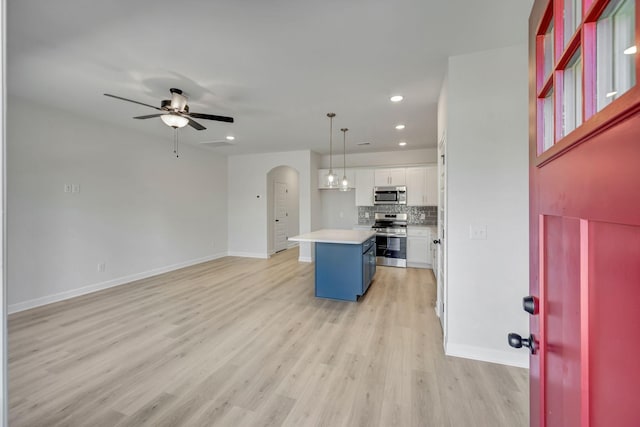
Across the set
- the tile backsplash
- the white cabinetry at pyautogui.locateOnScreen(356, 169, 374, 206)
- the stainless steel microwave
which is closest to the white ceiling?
the stainless steel microwave

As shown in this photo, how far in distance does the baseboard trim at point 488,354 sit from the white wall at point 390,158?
186 inches

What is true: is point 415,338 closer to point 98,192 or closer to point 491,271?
point 491,271

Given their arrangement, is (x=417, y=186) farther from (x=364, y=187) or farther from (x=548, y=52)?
(x=548, y=52)

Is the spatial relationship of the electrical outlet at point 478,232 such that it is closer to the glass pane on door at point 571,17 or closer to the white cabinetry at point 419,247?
the glass pane on door at point 571,17

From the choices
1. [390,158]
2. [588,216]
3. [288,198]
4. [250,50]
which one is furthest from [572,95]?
[288,198]

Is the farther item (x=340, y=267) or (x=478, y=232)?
(x=340, y=267)

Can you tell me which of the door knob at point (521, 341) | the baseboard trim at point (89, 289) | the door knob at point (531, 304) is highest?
the door knob at point (531, 304)

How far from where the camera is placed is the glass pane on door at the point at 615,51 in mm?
451

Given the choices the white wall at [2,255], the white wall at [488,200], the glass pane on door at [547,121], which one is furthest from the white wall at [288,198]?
the glass pane on door at [547,121]

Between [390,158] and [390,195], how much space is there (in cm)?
108

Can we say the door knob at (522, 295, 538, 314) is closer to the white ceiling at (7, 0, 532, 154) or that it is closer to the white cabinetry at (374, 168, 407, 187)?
the white ceiling at (7, 0, 532, 154)

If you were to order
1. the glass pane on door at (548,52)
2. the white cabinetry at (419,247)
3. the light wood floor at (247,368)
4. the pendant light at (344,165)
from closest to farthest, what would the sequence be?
the glass pane on door at (548,52) < the light wood floor at (247,368) < the pendant light at (344,165) < the white cabinetry at (419,247)

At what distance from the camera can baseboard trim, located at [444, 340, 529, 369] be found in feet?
7.57

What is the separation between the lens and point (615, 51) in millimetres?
504
